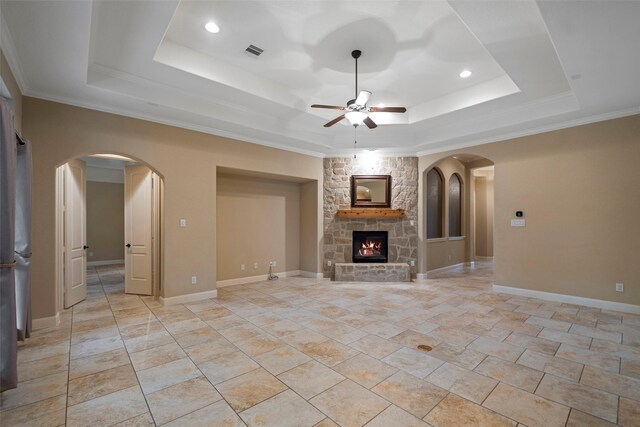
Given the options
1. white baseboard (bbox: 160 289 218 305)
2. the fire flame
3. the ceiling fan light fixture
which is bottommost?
white baseboard (bbox: 160 289 218 305)

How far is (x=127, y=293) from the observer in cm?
543

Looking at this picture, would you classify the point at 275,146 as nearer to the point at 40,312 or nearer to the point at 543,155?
the point at 40,312

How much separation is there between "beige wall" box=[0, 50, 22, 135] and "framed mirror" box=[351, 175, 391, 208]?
5.61 m

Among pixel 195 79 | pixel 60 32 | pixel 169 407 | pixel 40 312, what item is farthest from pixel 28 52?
pixel 169 407

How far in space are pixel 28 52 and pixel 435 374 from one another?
196 inches

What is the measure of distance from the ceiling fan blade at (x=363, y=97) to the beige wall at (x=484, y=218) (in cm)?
811

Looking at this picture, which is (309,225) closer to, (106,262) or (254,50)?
(254,50)

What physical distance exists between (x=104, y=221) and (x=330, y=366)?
9448 mm

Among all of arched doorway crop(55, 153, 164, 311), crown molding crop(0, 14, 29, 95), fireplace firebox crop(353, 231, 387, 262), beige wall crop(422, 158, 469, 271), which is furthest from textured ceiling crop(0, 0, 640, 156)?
fireplace firebox crop(353, 231, 387, 262)

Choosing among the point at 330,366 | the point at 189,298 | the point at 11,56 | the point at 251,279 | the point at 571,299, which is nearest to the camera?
the point at 330,366

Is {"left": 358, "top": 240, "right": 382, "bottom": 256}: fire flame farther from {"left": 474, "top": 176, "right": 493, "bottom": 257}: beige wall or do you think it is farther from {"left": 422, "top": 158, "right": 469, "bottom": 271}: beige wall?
{"left": 474, "top": 176, "right": 493, "bottom": 257}: beige wall

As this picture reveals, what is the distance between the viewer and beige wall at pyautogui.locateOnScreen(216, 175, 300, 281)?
20.0ft

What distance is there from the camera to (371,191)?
6.89 metres

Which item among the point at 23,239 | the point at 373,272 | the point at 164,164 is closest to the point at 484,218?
the point at 373,272
